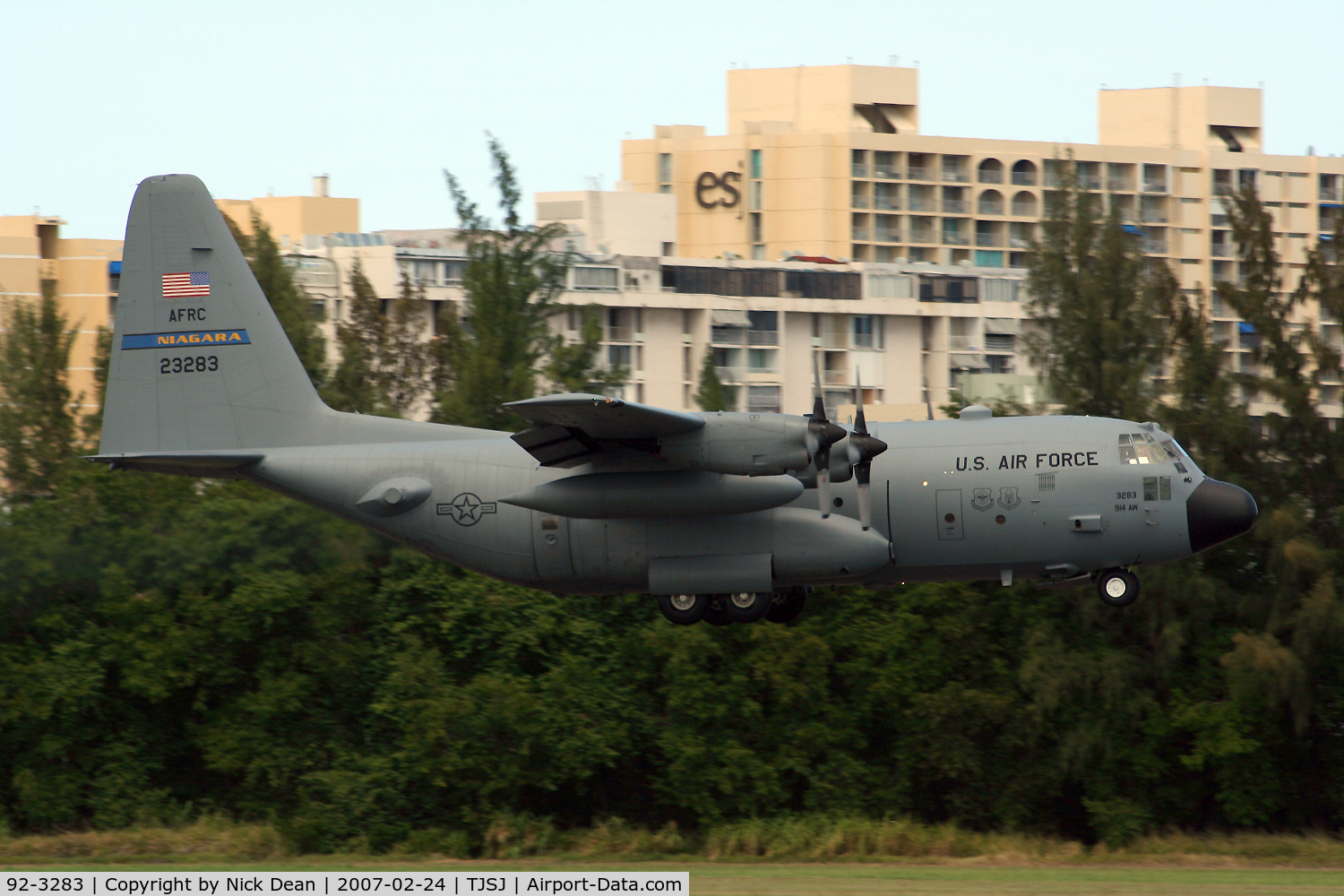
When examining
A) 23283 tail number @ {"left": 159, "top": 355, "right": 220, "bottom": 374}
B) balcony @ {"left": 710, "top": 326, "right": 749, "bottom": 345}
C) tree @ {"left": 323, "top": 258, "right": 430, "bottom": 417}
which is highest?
balcony @ {"left": 710, "top": 326, "right": 749, "bottom": 345}

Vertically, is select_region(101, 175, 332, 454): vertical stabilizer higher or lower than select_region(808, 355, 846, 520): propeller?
higher

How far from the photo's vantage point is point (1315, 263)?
34.6 metres

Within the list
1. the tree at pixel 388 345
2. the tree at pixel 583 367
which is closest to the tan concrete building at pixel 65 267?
the tree at pixel 388 345

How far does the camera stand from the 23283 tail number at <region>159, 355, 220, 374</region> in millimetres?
24547

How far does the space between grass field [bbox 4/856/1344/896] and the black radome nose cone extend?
719cm

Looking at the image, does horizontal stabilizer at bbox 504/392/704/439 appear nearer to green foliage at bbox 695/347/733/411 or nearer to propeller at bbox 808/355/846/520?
propeller at bbox 808/355/846/520

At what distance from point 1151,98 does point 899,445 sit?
317 feet

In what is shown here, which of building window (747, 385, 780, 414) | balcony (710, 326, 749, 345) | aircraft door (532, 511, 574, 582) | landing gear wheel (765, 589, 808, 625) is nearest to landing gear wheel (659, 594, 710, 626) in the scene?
aircraft door (532, 511, 574, 582)

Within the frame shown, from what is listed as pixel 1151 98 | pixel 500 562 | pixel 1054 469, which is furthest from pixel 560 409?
pixel 1151 98

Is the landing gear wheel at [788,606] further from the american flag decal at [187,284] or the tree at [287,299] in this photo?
the tree at [287,299]

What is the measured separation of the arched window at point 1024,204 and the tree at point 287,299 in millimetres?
67873

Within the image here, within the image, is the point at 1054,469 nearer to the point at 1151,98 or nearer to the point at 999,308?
the point at 999,308

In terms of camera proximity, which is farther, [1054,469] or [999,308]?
[999,308]

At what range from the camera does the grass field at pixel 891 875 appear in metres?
26.2
